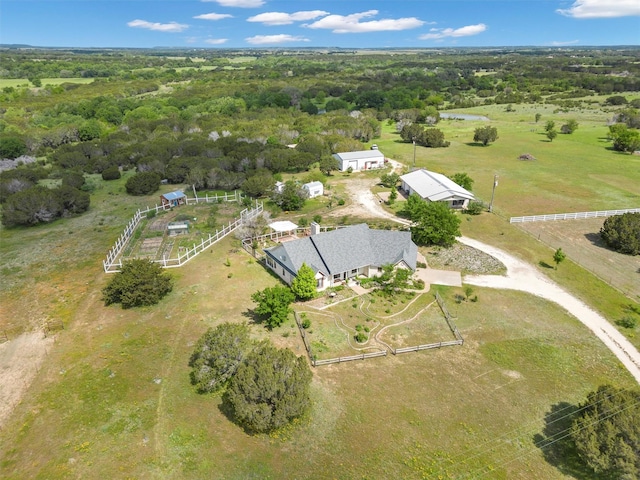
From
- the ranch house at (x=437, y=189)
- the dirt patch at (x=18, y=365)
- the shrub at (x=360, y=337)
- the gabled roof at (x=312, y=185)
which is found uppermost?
the ranch house at (x=437, y=189)

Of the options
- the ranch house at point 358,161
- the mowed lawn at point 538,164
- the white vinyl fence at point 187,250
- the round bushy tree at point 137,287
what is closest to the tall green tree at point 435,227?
the mowed lawn at point 538,164

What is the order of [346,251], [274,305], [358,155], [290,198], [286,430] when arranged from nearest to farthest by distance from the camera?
[286,430] → [274,305] → [346,251] → [290,198] → [358,155]

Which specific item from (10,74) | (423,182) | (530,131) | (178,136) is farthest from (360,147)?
(10,74)

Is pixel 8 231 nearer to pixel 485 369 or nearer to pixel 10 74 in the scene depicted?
pixel 485 369

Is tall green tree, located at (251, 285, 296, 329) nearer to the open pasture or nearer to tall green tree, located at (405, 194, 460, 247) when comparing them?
tall green tree, located at (405, 194, 460, 247)

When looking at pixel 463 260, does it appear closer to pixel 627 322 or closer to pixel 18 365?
pixel 627 322

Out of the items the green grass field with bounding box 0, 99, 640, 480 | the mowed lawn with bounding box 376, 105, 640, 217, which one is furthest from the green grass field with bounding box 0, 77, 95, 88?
the green grass field with bounding box 0, 99, 640, 480

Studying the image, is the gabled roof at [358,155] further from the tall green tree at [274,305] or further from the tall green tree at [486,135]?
the tall green tree at [274,305]

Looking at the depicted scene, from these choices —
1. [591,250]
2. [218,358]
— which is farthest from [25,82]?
[591,250]
